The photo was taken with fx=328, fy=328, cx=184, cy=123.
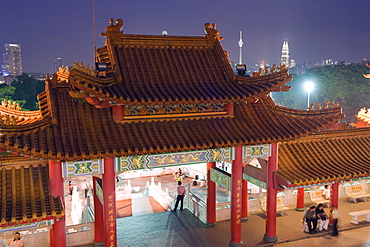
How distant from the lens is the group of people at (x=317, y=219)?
520 inches

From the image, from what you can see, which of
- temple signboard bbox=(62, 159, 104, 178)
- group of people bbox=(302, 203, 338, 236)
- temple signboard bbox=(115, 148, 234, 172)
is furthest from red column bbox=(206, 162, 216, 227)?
temple signboard bbox=(62, 159, 104, 178)

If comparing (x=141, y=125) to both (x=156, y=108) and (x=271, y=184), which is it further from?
(x=271, y=184)

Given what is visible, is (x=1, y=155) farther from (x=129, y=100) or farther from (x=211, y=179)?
(x=211, y=179)

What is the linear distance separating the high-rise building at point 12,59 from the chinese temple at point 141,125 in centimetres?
17450

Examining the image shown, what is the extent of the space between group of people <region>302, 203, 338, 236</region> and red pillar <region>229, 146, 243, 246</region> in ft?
10.7

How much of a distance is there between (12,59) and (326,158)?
182034mm

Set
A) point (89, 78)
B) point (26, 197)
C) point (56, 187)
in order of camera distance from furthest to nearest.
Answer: point (56, 187)
point (89, 78)
point (26, 197)

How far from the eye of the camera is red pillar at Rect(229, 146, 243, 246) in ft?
37.7

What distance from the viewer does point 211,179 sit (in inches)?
549

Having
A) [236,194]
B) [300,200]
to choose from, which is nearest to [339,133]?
[300,200]

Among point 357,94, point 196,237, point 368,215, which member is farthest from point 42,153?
point 357,94

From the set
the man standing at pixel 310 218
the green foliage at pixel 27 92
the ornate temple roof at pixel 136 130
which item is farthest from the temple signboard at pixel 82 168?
the green foliage at pixel 27 92

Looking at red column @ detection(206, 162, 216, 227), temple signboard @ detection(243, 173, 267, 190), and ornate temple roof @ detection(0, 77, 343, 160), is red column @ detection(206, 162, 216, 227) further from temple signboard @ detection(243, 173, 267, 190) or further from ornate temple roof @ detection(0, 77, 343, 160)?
ornate temple roof @ detection(0, 77, 343, 160)

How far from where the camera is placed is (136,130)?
1010 centimetres
